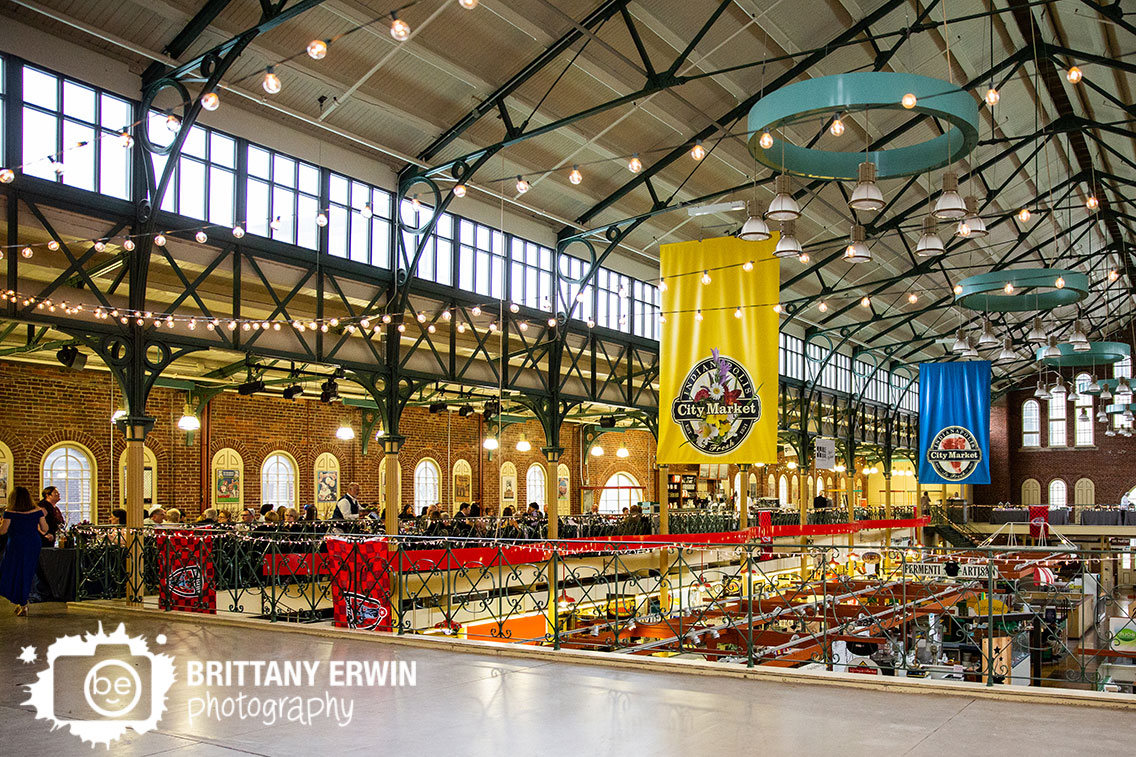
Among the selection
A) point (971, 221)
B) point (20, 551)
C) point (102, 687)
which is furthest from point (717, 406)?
point (20, 551)

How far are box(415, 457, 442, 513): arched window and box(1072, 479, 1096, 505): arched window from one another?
30318mm

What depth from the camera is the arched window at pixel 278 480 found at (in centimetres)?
1878

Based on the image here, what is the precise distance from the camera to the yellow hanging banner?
37.3 ft

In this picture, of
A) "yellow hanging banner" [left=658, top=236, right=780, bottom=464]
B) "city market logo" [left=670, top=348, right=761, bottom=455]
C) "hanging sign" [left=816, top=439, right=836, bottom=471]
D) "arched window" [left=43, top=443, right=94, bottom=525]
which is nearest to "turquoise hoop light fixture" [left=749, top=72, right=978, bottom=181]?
"yellow hanging banner" [left=658, top=236, right=780, bottom=464]

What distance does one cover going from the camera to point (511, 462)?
25156 millimetres

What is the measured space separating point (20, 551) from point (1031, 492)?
41254mm

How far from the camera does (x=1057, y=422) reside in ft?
133

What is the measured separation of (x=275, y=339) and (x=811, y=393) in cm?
1865

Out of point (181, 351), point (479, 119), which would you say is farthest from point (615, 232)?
point (181, 351)

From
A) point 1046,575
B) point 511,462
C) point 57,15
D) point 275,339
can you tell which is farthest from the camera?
point 511,462

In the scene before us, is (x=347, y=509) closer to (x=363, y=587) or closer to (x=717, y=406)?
(x=363, y=587)

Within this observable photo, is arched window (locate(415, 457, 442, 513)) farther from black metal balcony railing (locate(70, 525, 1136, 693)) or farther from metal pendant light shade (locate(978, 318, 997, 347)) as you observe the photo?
metal pendant light shade (locate(978, 318, 997, 347))

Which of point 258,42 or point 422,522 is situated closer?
point 258,42

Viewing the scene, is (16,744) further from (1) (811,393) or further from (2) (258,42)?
(1) (811,393)
